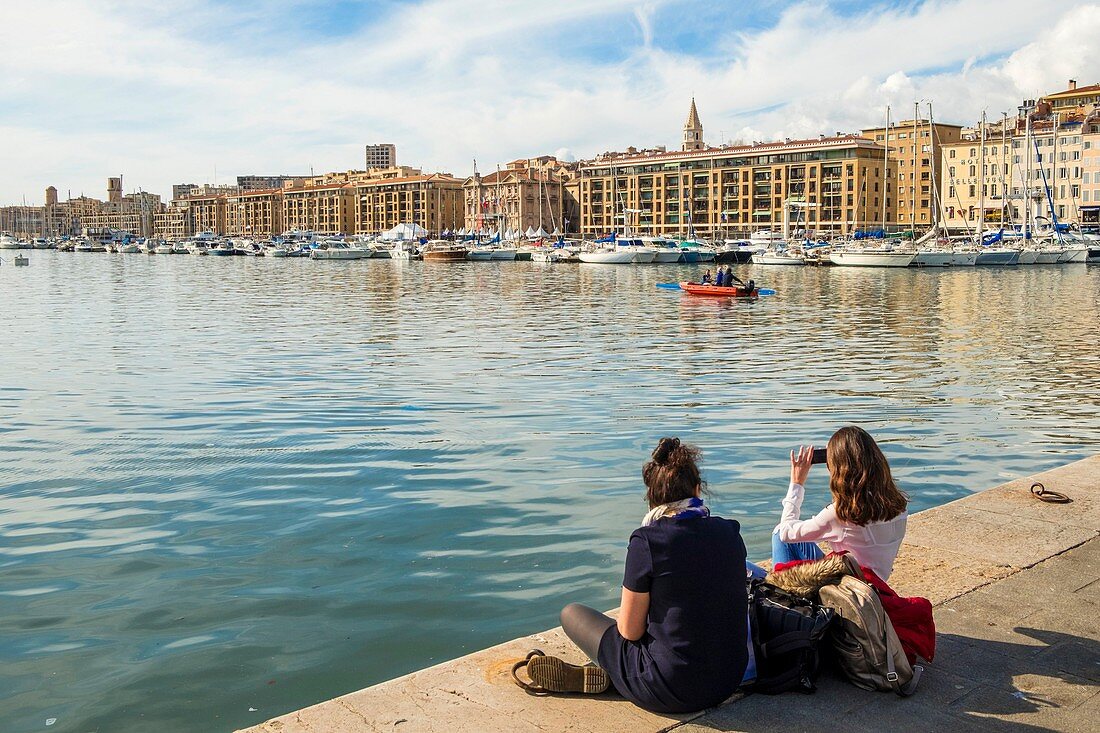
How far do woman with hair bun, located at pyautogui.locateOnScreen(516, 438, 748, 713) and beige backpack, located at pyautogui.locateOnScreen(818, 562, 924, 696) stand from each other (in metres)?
0.51

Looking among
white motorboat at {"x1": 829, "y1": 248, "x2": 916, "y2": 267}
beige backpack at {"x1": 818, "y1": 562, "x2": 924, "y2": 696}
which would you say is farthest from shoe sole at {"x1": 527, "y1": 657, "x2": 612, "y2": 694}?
white motorboat at {"x1": 829, "y1": 248, "x2": 916, "y2": 267}

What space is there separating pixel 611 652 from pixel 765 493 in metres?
6.21

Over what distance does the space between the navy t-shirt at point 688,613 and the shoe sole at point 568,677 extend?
8.5 inches

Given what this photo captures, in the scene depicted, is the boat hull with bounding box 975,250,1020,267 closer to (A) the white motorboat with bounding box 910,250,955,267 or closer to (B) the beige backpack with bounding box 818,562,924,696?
(A) the white motorboat with bounding box 910,250,955,267

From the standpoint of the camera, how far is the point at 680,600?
14.2ft

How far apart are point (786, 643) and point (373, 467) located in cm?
778

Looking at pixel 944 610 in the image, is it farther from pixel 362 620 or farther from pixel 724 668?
pixel 362 620

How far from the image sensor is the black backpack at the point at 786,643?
4.63 meters

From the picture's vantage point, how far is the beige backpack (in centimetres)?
457

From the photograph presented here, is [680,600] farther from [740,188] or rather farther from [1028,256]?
[740,188]

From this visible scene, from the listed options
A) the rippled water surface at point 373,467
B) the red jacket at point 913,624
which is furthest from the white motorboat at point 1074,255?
the red jacket at point 913,624

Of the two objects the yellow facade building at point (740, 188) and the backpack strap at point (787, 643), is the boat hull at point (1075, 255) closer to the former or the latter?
the yellow facade building at point (740, 188)

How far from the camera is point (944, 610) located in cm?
568

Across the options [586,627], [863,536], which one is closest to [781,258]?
[863,536]
